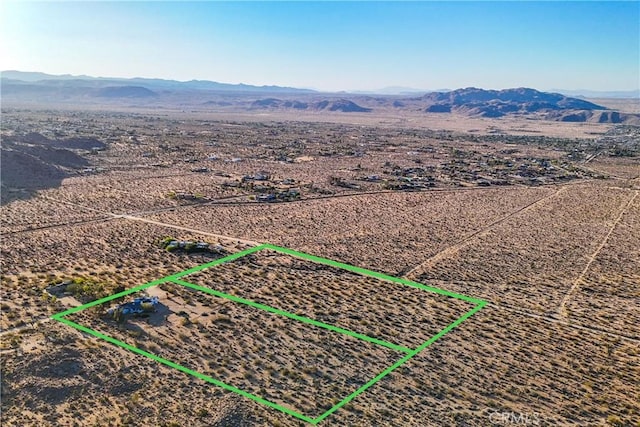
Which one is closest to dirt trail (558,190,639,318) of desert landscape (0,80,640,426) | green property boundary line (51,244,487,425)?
desert landscape (0,80,640,426)

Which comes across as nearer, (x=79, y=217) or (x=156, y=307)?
(x=156, y=307)

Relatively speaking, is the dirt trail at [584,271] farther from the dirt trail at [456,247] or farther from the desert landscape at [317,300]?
the dirt trail at [456,247]

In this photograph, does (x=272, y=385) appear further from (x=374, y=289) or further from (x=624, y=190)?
(x=624, y=190)

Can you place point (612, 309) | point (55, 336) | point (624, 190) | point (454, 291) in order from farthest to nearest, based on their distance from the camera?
point (624, 190) → point (454, 291) → point (612, 309) → point (55, 336)

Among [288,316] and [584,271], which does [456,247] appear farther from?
[288,316]

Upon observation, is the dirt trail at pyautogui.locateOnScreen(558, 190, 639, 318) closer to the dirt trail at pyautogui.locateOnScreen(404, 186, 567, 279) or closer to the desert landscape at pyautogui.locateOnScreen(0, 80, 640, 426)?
the desert landscape at pyautogui.locateOnScreen(0, 80, 640, 426)

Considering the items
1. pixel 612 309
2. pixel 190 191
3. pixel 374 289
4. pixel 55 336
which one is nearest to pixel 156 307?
pixel 55 336

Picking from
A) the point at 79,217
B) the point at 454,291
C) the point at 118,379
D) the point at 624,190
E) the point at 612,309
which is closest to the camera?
the point at 118,379

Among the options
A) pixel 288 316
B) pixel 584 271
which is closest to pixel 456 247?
pixel 584 271
